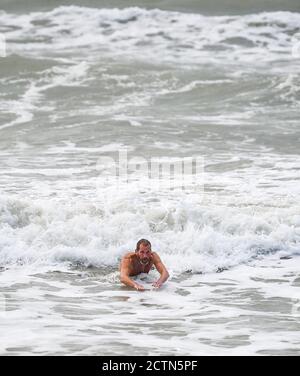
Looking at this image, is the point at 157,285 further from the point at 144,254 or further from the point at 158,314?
the point at 158,314

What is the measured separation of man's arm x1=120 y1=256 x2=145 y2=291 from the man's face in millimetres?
163

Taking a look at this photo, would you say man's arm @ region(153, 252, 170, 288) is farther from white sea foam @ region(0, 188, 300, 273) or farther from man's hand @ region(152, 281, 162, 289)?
white sea foam @ region(0, 188, 300, 273)

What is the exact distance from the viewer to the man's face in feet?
36.0

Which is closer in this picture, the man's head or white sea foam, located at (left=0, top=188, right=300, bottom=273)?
the man's head

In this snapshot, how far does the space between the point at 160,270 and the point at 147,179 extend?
14.7ft

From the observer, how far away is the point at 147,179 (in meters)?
15.1

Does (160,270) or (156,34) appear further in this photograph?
(156,34)

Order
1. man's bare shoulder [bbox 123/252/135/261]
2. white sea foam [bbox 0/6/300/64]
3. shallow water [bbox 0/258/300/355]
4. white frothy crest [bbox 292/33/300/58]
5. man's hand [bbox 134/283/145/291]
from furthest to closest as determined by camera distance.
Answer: white sea foam [bbox 0/6/300/64] < white frothy crest [bbox 292/33/300/58] < man's bare shoulder [bbox 123/252/135/261] < man's hand [bbox 134/283/145/291] < shallow water [bbox 0/258/300/355]

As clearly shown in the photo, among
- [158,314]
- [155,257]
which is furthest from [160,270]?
[158,314]

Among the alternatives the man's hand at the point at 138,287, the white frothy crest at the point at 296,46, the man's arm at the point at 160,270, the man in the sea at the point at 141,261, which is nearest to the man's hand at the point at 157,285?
the man's arm at the point at 160,270

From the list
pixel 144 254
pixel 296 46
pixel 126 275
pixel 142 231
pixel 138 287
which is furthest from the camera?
pixel 296 46

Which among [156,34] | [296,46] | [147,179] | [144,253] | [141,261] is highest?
[156,34]

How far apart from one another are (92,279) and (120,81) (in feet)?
40.5

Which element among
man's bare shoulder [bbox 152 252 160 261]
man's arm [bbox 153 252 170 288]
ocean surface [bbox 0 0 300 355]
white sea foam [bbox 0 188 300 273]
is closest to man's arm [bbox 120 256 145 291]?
ocean surface [bbox 0 0 300 355]
